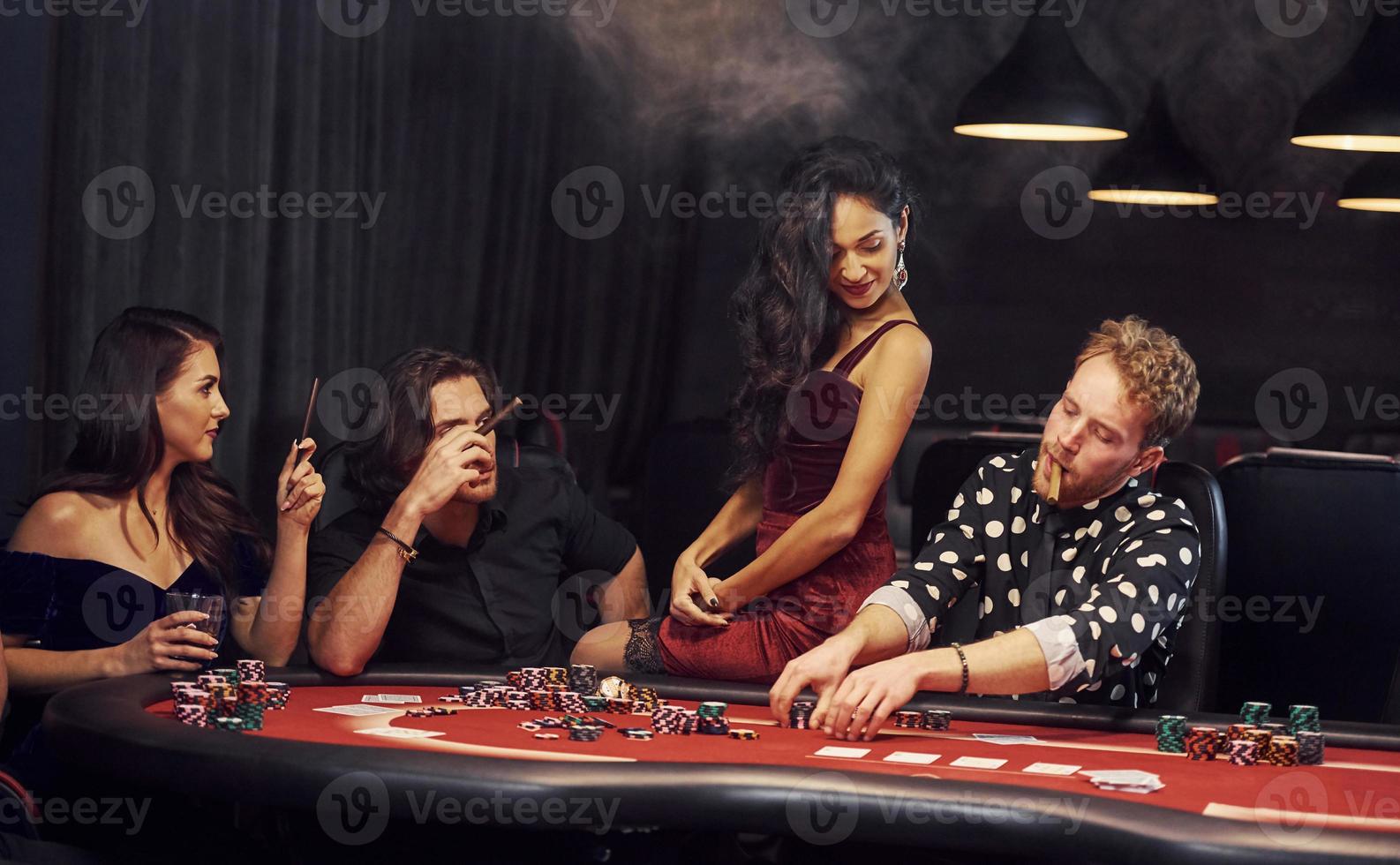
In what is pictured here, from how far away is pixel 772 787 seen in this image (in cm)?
174

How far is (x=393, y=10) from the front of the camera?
206 inches

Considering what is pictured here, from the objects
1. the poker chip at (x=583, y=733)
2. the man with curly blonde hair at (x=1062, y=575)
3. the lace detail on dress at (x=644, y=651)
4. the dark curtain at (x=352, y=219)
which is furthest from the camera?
the dark curtain at (x=352, y=219)

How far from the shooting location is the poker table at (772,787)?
5.34 feet

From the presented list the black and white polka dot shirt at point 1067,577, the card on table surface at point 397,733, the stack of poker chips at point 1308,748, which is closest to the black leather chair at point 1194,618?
the black and white polka dot shirt at point 1067,577

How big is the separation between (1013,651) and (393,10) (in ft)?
12.3

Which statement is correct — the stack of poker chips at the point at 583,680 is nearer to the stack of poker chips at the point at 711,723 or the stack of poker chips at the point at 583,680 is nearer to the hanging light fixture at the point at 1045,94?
the stack of poker chips at the point at 711,723


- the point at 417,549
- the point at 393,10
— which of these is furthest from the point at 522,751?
the point at 393,10

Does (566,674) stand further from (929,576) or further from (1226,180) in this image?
(1226,180)

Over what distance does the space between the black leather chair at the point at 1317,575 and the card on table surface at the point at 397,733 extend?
2.13 metres

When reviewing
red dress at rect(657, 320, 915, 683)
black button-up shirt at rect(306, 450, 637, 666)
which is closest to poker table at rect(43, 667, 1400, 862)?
red dress at rect(657, 320, 915, 683)

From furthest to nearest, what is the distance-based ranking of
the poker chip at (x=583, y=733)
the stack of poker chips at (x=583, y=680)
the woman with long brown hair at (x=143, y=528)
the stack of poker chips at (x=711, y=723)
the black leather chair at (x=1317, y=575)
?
the black leather chair at (x=1317, y=575), the woman with long brown hair at (x=143, y=528), the stack of poker chips at (x=583, y=680), the stack of poker chips at (x=711, y=723), the poker chip at (x=583, y=733)

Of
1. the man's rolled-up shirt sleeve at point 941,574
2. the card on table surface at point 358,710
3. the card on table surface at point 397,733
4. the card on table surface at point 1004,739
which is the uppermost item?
the man's rolled-up shirt sleeve at point 941,574

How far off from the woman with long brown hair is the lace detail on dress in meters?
0.58

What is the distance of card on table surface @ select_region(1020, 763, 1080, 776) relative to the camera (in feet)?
6.15
